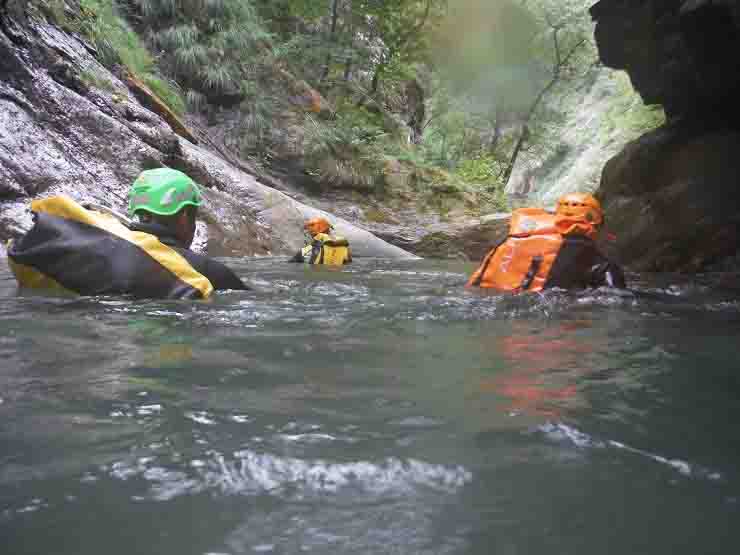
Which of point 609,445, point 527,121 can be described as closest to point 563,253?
point 609,445

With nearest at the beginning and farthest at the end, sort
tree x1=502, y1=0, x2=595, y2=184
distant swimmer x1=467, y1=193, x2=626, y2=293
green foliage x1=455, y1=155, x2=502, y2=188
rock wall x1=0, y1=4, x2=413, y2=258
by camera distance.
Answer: distant swimmer x1=467, y1=193, x2=626, y2=293 < rock wall x1=0, y1=4, x2=413, y2=258 < green foliage x1=455, y1=155, x2=502, y2=188 < tree x1=502, y1=0, x2=595, y2=184

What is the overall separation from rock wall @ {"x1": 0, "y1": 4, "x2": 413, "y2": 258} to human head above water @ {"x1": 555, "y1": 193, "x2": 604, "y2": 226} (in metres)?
5.10

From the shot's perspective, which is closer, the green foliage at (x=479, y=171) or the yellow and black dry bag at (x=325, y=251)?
the yellow and black dry bag at (x=325, y=251)

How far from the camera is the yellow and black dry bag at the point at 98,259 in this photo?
3.60 m

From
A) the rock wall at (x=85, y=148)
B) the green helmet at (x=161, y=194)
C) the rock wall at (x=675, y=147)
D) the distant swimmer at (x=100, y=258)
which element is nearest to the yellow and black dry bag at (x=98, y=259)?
the distant swimmer at (x=100, y=258)

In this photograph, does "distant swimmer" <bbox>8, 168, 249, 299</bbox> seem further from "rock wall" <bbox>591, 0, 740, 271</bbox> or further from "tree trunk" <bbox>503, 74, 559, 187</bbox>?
"tree trunk" <bbox>503, 74, 559, 187</bbox>

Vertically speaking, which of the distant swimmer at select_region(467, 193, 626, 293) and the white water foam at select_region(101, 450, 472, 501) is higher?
the distant swimmer at select_region(467, 193, 626, 293)

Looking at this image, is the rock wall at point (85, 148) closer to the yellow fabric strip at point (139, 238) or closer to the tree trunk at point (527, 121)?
the yellow fabric strip at point (139, 238)

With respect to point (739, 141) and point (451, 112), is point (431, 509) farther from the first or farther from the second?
point (451, 112)

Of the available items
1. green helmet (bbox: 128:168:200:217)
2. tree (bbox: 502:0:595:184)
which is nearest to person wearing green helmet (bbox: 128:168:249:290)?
green helmet (bbox: 128:168:200:217)

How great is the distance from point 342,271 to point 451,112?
18873 mm

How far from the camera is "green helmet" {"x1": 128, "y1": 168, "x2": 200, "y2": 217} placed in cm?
401

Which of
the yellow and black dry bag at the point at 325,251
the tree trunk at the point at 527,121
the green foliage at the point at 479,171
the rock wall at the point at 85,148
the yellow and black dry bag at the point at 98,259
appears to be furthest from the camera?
the tree trunk at the point at 527,121

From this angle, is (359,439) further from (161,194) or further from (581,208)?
(581,208)
